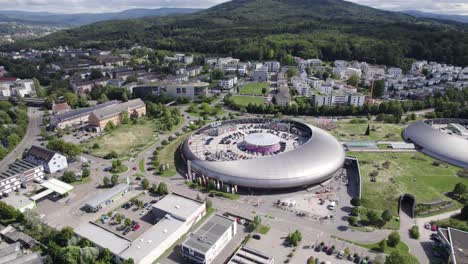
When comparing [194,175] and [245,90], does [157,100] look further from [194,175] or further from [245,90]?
[194,175]

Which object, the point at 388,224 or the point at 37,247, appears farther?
the point at 388,224

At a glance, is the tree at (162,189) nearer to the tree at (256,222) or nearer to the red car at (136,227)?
the red car at (136,227)

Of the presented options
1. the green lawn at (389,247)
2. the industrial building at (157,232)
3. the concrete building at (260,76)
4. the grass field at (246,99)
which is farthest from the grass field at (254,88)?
the green lawn at (389,247)

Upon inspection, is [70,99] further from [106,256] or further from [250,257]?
[250,257]

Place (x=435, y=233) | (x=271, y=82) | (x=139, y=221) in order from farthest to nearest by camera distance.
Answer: (x=271, y=82)
(x=139, y=221)
(x=435, y=233)

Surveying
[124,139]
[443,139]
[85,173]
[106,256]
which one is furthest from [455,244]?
[124,139]

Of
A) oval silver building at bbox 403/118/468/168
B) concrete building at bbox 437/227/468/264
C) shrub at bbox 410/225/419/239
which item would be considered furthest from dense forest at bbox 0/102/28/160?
oval silver building at bbox 403/118/468/168

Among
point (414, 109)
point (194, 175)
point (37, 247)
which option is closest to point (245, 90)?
point (414, 109)
